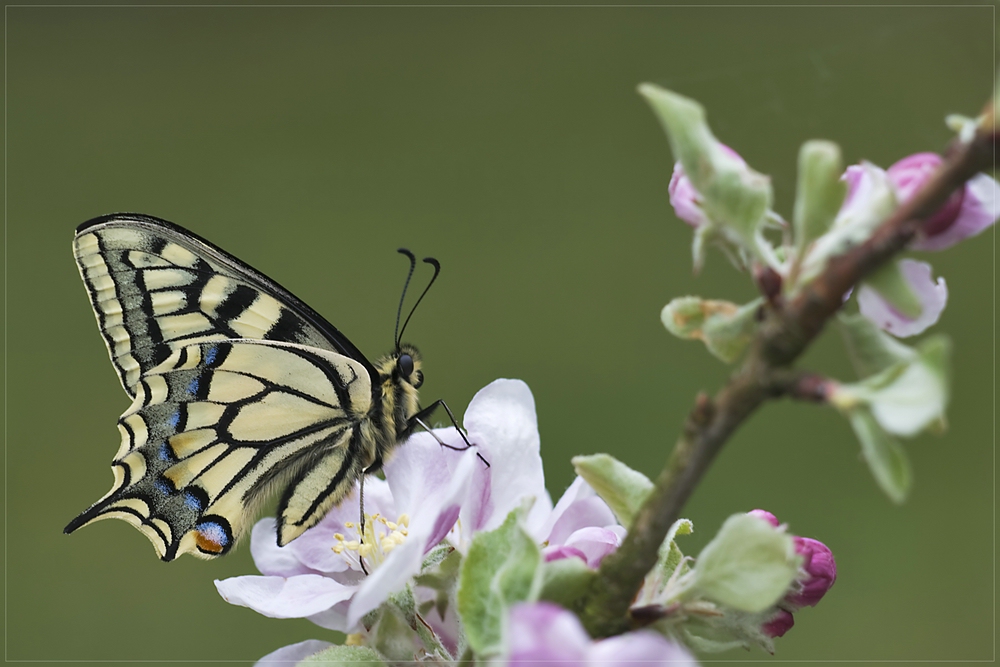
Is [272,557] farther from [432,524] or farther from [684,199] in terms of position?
[684,199]

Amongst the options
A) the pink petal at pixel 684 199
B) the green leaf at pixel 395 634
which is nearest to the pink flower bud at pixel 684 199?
the pink petal at pixel 684 199

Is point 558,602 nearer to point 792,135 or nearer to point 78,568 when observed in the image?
point 78,568

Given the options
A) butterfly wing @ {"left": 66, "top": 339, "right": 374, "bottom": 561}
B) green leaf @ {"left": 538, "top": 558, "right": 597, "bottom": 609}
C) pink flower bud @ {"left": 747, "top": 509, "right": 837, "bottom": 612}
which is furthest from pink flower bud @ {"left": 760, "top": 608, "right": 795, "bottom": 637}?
butterfly wing @ {"left": 66, "top": 339, "right": 374, "bottom": 561}

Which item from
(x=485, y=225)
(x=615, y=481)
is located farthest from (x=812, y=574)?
(x=485, y=225)

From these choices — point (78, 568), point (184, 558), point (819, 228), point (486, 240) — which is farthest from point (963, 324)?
point (819, 228)

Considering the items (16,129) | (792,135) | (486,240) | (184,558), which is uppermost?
(16,129)

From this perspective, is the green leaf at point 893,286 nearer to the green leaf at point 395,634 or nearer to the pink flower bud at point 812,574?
the pink flower bud at point 812,574

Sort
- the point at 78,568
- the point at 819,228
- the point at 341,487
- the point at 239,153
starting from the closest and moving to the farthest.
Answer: the point at 819,228, the point at 341,487, the point at 78,568, the point at 239,153

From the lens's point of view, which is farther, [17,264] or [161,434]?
[17,264]
